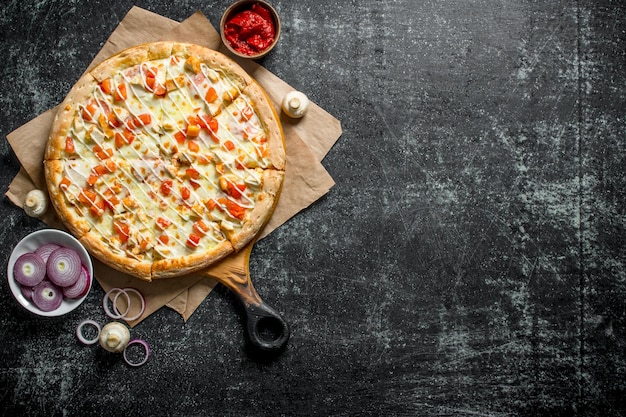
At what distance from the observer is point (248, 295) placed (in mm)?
4359

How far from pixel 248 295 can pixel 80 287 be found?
1.19 metres

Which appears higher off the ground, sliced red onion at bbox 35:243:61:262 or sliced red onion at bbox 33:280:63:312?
sliced red onion at bbox 35:243:61:262

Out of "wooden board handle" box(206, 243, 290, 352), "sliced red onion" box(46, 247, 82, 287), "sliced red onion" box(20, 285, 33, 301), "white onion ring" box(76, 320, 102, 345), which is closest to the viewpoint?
"sliced red onion" box(46, 247, 82, 287)

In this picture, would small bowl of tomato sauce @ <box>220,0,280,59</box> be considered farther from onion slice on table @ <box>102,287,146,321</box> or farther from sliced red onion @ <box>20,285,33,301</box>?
sliced red onion @ <box>20,285,33,301</box>

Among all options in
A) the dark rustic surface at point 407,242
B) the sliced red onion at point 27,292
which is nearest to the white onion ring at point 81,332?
the dark rustic surface at point 407,242

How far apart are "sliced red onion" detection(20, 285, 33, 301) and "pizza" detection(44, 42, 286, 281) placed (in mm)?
519

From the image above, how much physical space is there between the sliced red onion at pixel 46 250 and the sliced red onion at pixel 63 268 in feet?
0.25

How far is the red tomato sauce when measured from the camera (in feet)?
14.0

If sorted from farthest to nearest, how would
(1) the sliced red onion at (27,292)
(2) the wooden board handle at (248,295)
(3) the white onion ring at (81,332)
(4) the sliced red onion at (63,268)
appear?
(3) the white onion ring at (81,332) < (2) the wooden board handle at (248,295) < (1) the sliced red onion at (27,292) < (4) the sliced red onion at (63,268)

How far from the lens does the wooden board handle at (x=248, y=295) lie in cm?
432

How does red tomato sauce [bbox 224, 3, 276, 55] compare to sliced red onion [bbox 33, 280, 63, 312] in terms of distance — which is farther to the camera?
red tomato sauce [bbox 224, 3, 276, 55]

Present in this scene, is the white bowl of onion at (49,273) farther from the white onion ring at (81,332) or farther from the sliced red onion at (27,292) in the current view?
the white onion ring at (81,332)

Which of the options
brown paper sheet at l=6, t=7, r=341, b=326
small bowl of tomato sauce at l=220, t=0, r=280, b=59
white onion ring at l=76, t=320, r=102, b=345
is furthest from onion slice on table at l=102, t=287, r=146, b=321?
small bowl of tomato sauce at l=220, t=0, r=280, b=59

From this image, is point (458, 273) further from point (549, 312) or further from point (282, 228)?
point (282, 228)
